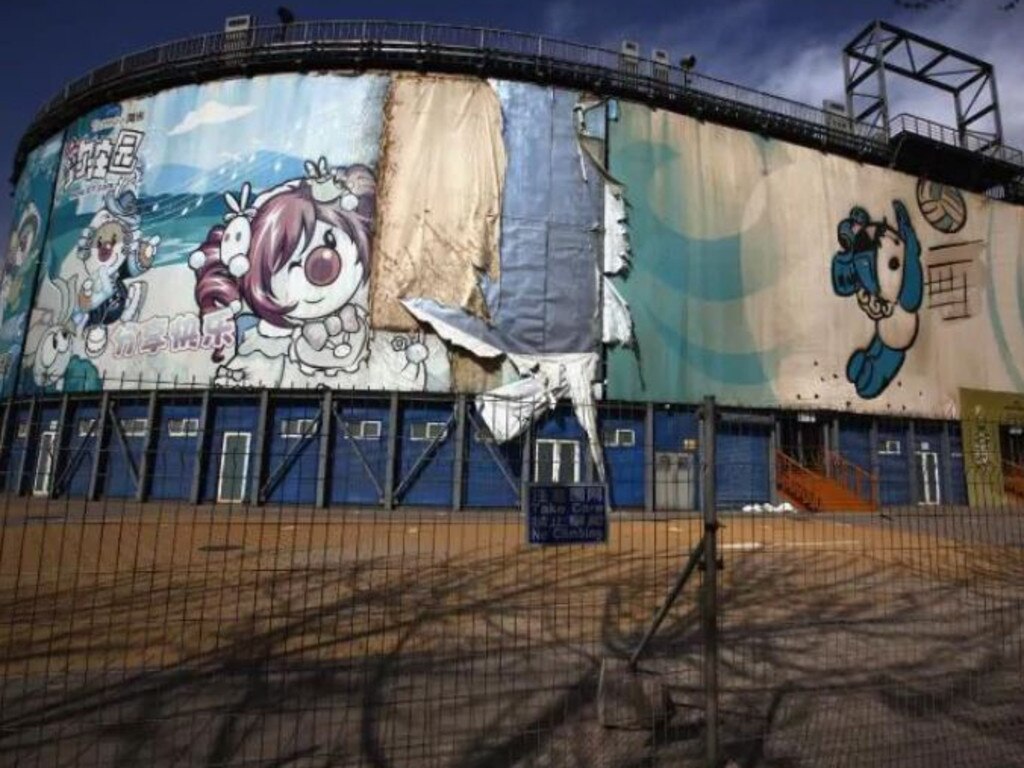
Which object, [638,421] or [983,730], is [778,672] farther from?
[638,421]

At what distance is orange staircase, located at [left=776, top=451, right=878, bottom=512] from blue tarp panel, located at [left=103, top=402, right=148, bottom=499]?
748 inches

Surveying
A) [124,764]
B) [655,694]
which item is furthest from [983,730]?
[124,764]

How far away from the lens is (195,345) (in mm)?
20734

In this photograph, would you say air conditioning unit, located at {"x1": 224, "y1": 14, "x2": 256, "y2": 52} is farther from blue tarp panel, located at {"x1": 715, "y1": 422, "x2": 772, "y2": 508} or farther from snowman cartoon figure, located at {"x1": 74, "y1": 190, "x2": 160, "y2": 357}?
blue tarp panel, located at {"x1": 715, "y1": 422, "x2": 772, "y2": 508}

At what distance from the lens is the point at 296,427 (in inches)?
805

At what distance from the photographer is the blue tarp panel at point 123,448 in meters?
20.0

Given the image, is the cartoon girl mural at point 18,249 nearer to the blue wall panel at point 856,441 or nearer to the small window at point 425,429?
the small window at point 425,429

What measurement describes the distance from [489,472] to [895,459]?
1875cm

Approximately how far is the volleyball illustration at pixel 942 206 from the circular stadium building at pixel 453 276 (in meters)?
2.36

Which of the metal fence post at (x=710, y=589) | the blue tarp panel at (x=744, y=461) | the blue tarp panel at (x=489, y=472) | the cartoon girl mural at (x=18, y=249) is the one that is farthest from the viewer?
the cartoon girl mural at (x=18, y=249)

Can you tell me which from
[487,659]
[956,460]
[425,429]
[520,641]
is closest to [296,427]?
[425,429]

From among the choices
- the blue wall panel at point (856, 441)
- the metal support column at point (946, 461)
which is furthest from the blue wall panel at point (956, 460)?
the blue wall panel at point (856, 441)

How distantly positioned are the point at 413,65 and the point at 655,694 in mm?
22305

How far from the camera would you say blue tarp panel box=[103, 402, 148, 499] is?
20.0 meters
